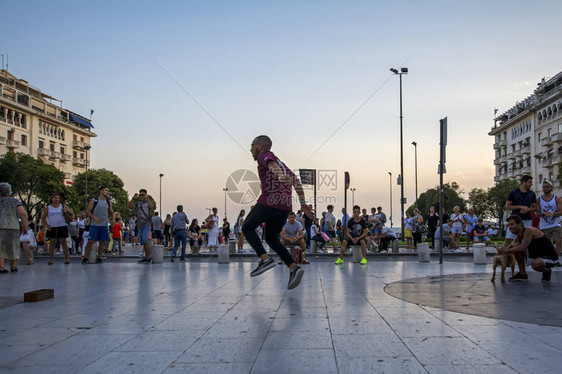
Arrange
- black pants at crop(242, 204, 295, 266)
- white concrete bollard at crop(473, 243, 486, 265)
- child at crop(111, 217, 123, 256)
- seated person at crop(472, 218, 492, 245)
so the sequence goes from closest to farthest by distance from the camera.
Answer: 1. black pants at crop(242, 204, 295, 266)
2. white concrete bollard at crop(473, 243, 486, 265)
3. child at crop(111, 217, 123, 256)
4. seated person at crop(472, 218, 492, 245)

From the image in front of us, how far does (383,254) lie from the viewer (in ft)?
60.2

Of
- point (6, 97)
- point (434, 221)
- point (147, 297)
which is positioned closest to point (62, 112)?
point (6, 97)

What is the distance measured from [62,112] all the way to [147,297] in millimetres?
94201

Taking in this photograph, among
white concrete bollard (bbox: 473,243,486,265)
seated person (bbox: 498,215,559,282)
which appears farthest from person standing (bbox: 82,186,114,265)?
seated person (bbox: 498,215,559,282)

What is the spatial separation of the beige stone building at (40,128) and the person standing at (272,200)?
63953 mm

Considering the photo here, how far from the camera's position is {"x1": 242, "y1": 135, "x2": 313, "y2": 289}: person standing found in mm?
6441

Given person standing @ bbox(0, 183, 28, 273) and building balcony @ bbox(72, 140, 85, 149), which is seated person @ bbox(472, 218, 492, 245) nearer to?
person standing @ bbox(0, 183, 28, 273)

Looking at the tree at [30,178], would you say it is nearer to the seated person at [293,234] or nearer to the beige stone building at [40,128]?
the beige stone building at [40,128]

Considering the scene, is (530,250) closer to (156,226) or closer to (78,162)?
(156,226)

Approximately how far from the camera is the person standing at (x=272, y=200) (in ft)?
21.1

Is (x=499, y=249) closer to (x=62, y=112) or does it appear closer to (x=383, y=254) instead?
(x=383, y=254)

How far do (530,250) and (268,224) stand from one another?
4461mm

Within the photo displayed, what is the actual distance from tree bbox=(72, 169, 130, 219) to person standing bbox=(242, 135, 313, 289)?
72.1m

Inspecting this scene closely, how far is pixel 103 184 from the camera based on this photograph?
74.6 metres
